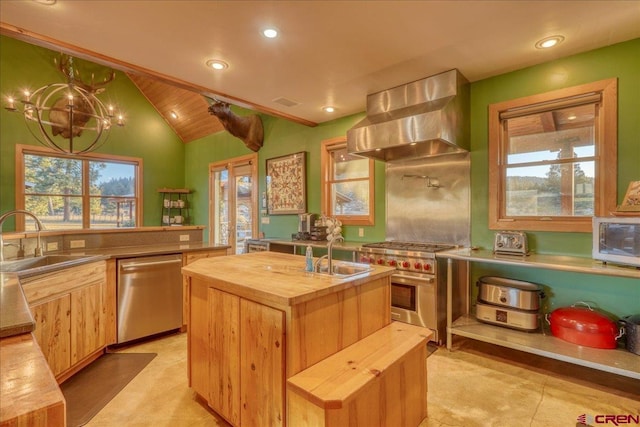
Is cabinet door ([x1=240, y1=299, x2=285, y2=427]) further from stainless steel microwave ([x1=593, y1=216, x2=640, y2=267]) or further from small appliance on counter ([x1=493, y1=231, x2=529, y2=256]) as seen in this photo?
stainless steel microwave ([x1=593, y1=216, x2=640, y2=267])

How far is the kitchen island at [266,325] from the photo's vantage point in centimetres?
151

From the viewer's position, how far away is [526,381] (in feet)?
7.86

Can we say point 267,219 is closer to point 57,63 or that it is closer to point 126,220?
point 126,220

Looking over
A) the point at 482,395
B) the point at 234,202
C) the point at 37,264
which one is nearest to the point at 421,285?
the point at 482,395

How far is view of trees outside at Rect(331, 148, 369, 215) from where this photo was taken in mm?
4305

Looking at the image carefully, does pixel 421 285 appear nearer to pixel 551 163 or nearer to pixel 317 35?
pixel 551 163

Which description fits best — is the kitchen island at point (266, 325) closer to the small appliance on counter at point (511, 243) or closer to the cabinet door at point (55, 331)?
the cabinet door at point (55, 331)

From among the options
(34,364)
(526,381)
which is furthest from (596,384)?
(34,364)

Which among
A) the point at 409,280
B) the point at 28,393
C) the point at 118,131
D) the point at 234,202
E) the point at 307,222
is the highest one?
the point at 118,131

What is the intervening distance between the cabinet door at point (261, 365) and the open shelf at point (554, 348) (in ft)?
6.44

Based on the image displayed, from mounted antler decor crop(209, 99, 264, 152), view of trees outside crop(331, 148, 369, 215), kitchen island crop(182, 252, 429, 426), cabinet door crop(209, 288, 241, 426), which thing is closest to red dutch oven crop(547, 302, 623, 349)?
kitchen island crop(182, 252, 429, 426)

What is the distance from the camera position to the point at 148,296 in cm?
313

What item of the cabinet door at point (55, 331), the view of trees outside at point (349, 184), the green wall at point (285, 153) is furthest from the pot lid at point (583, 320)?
the cabinet door at point (55, 331)

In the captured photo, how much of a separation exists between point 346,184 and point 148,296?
2.86 metres
